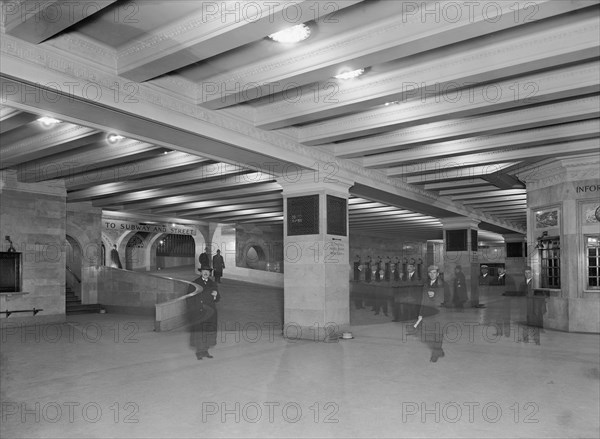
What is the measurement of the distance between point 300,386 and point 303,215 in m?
5.31

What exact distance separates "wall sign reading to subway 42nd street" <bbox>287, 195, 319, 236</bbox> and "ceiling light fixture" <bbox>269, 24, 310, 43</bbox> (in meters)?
5.52

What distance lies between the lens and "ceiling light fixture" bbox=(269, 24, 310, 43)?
641cm

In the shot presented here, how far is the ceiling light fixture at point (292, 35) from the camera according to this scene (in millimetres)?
6413

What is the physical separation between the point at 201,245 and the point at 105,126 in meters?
22.9

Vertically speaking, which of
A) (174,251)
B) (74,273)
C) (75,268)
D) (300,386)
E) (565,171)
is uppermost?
(565,171)

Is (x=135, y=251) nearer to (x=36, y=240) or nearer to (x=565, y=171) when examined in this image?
(x=36, y=240)

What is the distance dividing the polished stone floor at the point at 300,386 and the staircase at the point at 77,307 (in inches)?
241

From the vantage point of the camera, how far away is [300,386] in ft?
23.8

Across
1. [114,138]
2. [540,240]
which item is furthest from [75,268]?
[540,240]

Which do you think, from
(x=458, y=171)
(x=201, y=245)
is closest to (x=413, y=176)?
(x=458, y=171)

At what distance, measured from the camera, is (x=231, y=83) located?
7.82 meters

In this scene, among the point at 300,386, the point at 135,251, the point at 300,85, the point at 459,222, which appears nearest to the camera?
the point at 300,386

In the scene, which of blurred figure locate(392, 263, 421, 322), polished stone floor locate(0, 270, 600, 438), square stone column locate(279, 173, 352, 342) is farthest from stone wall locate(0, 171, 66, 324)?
blurred figure locate(392, 263, 421, 322)

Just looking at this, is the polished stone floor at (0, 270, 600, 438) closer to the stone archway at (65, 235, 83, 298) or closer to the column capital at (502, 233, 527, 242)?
the stone archway at (65, 235, 83, 298)
